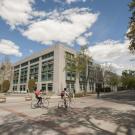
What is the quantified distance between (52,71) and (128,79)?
59513 mm

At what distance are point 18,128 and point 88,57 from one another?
39.2 m

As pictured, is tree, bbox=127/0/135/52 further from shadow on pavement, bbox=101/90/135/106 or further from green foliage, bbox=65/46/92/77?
green foliage, bbox=65/46/92/77

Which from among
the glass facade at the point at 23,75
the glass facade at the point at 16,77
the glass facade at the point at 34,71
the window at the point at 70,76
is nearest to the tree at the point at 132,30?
the window at the point at 70,76

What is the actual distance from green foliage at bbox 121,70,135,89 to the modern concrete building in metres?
33.7

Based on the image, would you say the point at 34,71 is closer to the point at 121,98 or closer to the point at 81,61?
the point at 81,61

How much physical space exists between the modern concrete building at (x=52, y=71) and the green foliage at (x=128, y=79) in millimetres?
33710

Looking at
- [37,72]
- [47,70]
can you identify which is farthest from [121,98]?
[37,72]

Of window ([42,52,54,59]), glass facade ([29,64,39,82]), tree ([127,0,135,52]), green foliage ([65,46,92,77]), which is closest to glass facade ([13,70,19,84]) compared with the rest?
glass facade ([29,64,39,82])

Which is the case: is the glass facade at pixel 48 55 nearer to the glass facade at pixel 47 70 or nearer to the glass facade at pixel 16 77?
the glass facade at pixel 47 70

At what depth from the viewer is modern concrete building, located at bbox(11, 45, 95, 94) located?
198 feet

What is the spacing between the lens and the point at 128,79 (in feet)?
362

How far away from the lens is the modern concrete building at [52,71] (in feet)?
198

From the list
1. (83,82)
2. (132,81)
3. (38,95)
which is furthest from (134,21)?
(132,81)

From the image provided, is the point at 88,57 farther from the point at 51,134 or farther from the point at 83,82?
the point at 51,134
